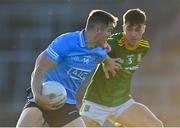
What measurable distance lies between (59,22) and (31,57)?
2.07 metres

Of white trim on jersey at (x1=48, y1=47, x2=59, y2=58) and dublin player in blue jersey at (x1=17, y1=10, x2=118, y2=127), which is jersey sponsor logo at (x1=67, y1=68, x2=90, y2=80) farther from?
white trim on jersey at (x1=48, y1=47, x2=59, y2=58)

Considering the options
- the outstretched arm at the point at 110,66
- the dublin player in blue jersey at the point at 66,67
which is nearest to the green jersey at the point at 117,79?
the outstretched arm at the point at 110,66

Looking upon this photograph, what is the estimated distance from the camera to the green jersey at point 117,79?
7.47 metres

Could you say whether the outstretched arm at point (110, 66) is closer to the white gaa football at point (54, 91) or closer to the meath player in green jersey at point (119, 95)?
the meath player in green jersey at point (119, 95)

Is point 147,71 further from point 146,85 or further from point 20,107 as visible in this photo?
point 20,107

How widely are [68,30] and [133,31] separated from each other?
13850 mm

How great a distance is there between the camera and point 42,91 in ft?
20.3

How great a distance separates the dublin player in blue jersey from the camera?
6.21 m

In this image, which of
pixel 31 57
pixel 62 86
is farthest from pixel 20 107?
pixel 62 86

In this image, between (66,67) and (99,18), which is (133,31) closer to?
(99,18)

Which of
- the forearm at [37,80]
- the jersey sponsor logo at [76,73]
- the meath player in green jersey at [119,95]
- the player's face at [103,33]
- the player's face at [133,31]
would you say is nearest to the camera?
the forearm at [37,80]

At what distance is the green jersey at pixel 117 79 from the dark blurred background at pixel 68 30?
976cm

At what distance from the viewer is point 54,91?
6242mm

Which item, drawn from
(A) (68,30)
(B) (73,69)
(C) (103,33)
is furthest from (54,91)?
(A) (68,30)
